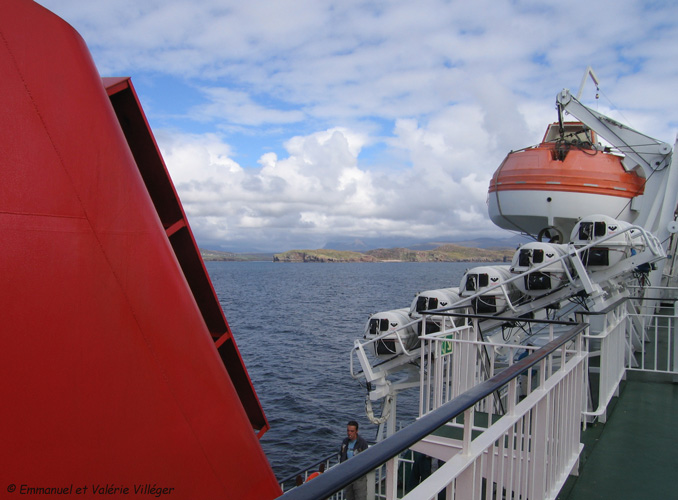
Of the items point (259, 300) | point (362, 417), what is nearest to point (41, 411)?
point (362, 417)

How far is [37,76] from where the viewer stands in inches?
132

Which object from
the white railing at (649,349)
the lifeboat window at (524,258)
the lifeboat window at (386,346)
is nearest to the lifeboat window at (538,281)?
the lifeboat window at (524,258)

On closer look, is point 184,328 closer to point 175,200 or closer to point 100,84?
point 175,200

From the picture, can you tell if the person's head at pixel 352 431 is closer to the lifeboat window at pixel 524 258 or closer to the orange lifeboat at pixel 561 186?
the lifeboat window at pixel 524 258

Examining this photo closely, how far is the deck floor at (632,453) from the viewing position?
13.9 ft

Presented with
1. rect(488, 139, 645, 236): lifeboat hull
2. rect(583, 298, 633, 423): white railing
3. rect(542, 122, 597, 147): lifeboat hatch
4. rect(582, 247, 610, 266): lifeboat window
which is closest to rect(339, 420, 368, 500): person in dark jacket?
rect(583, 298, 633, 423): white railing

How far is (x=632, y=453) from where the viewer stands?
16.5 feet

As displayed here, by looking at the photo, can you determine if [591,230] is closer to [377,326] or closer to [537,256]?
[537,256]

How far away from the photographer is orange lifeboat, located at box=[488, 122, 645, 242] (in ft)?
43.7

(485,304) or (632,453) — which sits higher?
(485,304)

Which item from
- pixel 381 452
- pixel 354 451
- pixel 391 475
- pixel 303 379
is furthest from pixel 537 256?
pixel 303 379

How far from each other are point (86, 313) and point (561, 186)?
12.7 meters

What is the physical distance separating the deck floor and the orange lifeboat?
722 centimetres

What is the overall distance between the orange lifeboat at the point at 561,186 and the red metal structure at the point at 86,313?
11.6 meters
